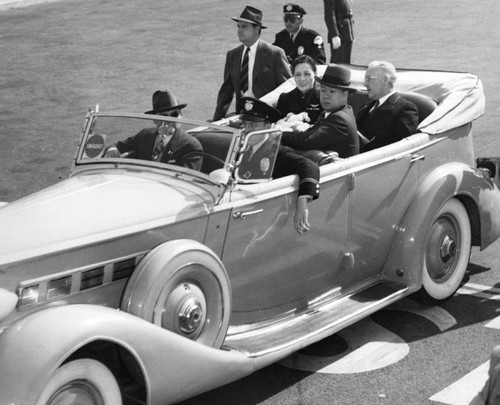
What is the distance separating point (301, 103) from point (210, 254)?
9.93ft

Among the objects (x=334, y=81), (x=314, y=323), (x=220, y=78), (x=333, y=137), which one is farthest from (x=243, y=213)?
(x=220, y=78)

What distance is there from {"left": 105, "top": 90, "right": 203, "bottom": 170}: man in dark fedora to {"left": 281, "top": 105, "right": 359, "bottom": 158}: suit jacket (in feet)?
3.57

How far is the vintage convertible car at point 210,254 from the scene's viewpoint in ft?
16.9

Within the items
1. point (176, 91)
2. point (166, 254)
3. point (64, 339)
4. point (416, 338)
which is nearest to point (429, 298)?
point (416, 338)

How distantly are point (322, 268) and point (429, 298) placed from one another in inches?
40.9

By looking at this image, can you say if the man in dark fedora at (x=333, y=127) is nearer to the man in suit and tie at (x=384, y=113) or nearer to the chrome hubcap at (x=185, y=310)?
the man in suit and tie at (x=384, y=113)

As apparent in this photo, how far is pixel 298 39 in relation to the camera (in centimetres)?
1206

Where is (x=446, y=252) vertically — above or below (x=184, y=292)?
below

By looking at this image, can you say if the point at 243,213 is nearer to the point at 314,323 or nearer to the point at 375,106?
the point at 314,323

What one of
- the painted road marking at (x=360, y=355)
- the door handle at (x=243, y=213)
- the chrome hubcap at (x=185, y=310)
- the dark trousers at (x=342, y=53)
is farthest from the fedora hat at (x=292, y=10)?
the chrome hubcap at (x=185, y=310)

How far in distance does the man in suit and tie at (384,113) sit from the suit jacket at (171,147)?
1.77m

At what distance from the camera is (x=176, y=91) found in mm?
14359

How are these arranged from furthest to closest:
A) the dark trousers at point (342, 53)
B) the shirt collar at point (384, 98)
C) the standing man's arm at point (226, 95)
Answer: the dark trousers at point (342, 53)
the standing man's arm at point (226, 95)
the shirt collar at point (384, 98)

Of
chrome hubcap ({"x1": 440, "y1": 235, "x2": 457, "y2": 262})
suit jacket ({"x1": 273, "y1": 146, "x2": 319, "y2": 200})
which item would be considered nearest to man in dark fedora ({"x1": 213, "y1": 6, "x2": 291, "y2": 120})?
chrome hubcap ({"x1": 440, "y1": 235, "x2": 457, "y2": 262})
